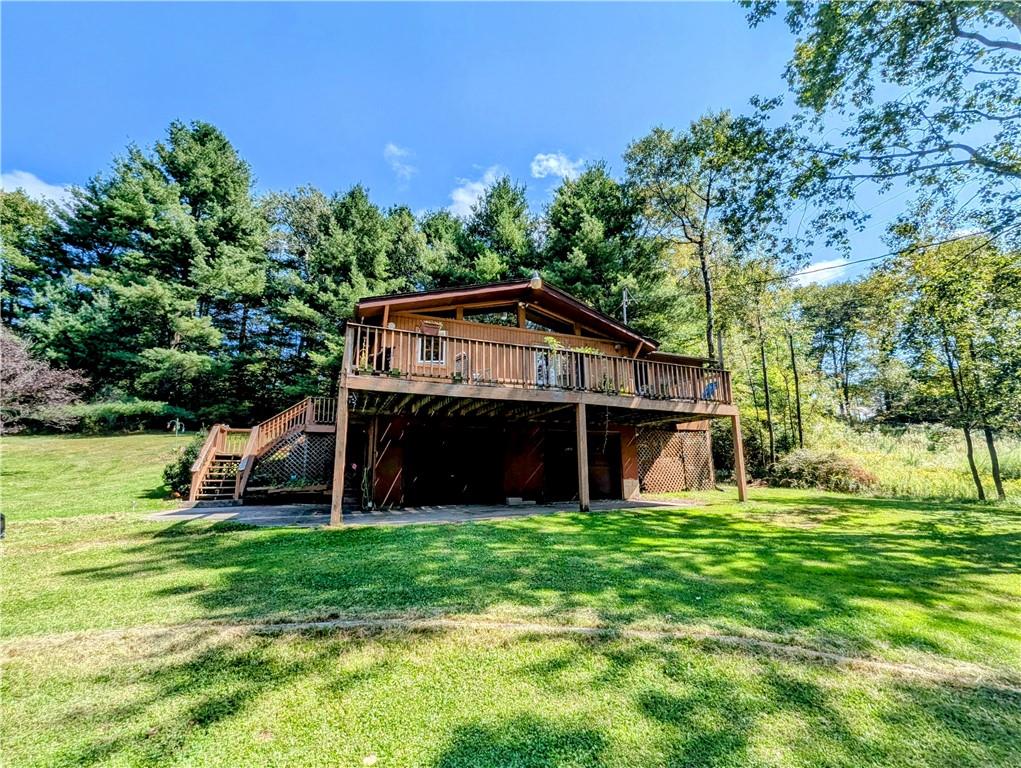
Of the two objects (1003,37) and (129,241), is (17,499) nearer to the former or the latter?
(129,241)

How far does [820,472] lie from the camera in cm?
1521

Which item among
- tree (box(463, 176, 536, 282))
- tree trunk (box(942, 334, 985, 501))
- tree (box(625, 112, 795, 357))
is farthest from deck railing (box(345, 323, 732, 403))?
tree (box(463, 176, 536, 282))

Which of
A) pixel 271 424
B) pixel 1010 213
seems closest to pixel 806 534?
pixel 1010 213

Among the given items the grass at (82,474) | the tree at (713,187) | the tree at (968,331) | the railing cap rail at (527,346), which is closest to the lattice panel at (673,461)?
the railing cap rail at (527,346)

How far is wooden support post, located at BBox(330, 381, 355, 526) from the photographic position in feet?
24.8

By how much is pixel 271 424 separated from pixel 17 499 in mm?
5425

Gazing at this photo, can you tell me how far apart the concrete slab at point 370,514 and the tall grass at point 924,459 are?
26.1 feet

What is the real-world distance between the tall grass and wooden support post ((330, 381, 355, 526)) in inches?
621

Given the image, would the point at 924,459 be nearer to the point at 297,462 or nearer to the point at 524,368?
the point at 524,368

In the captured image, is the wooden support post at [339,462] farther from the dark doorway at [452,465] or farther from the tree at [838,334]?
the tree at [838,334]

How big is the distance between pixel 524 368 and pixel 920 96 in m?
9.44

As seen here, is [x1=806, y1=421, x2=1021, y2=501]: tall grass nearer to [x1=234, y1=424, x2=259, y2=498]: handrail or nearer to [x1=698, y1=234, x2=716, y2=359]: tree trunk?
[x1=698, y1=234, x2=716, y2=359]: tree trunk

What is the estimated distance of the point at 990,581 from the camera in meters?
4.86

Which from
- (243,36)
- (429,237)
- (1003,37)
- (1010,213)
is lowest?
(1010,213)
